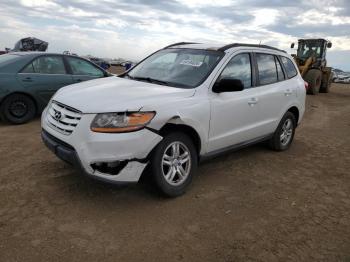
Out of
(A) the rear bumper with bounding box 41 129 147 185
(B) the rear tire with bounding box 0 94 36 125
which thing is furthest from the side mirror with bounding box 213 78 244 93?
(B) the rear tire with bounding box 0 94 36 125

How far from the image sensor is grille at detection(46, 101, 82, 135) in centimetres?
399

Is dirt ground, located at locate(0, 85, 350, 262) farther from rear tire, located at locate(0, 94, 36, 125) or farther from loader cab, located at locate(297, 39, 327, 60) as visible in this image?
loader cab, located at locate(297, 39, 327, 60)

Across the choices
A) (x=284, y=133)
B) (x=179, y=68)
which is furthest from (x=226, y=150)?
(x=284, y=133)

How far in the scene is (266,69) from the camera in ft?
19.4

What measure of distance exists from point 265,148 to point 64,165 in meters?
3.51

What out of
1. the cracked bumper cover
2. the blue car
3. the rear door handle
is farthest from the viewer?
the rear door handle

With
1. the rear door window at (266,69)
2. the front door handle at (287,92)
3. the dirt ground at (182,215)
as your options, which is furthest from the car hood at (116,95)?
the front door handle at (287,92)

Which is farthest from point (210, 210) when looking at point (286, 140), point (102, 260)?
point (286, 140)

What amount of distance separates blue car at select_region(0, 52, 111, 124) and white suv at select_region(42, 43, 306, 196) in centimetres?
308

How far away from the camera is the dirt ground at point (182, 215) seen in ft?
11.2

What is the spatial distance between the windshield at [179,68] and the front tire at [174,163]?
77 centimetres

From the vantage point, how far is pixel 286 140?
22.3ft

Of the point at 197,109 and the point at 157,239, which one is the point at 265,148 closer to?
the point at 197,109

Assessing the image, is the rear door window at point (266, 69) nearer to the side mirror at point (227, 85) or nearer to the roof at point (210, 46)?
the roof at point (210, 46)
